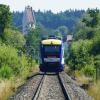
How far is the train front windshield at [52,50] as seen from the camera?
5069 centimetres

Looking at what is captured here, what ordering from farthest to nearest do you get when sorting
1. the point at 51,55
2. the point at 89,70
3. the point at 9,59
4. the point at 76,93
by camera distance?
the point at 89,70 → the point at 51,55 → the point at 9,59 → the point at 76,93

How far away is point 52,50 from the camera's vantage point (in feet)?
167

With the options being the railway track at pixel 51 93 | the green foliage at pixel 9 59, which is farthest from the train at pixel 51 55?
the railway track at pixel 51 93

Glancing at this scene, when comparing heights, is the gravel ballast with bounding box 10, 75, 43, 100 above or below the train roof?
below

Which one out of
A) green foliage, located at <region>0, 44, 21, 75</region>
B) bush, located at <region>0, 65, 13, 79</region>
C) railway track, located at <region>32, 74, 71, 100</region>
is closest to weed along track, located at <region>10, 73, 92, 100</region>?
railway track, located at <region>32, 74, 71, 100</region>

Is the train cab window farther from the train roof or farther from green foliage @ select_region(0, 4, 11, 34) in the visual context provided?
green foliage @ select_region(0, 4, 11, 34)

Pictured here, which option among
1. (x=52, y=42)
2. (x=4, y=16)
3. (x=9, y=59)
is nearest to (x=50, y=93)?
(x=9, y=59)

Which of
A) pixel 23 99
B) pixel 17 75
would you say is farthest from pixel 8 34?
pixel 23 99

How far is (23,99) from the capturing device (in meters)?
24.4

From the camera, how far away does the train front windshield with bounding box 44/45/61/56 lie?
50688mm

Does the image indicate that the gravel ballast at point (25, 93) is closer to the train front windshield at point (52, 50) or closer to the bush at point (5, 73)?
the bush at point (5, 73)

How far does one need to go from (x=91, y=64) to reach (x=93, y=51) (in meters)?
3.50

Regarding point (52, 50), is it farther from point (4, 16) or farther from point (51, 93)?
point (4, 16)

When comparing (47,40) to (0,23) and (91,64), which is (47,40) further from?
(0,23)
